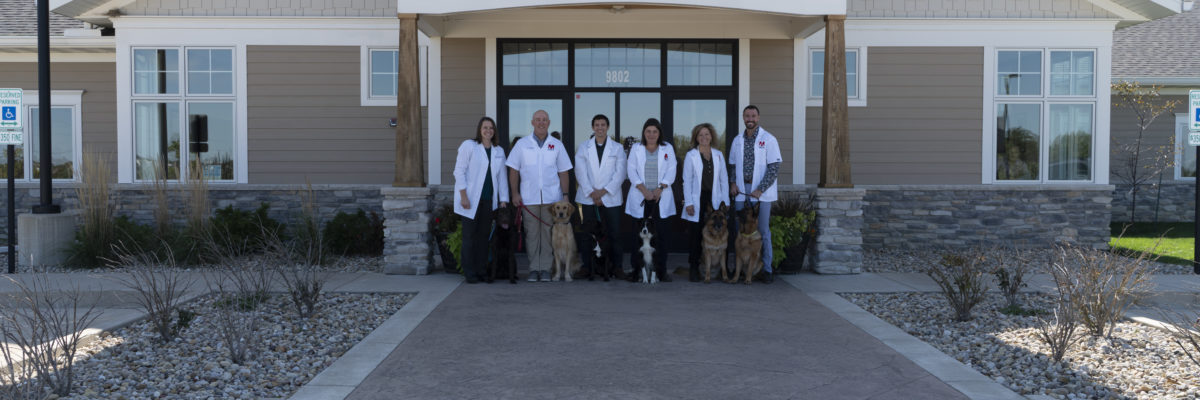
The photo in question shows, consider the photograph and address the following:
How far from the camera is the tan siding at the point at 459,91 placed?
454 inches

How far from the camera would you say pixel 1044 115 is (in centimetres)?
1205

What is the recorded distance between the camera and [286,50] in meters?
11.7

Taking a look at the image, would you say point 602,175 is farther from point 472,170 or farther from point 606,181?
point 472,170

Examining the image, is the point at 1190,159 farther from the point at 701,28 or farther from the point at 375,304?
the point at 375,304

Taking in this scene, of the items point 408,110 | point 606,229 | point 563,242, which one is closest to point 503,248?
point 563,242

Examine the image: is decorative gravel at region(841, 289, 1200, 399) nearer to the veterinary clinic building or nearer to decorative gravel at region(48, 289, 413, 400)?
decorative gravel at region(48, 289, 413, 400)

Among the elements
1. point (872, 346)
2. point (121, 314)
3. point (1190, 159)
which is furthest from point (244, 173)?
point (1190, 159)

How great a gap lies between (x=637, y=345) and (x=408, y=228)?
4.20 m

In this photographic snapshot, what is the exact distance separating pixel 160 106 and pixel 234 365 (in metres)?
7.67

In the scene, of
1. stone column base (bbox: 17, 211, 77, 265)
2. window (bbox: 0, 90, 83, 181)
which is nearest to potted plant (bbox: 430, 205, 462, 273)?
stone column base (bbox: 17, 211, 77, 265)

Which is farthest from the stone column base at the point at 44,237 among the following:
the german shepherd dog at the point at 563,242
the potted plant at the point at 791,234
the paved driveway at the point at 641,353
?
the potted plant at the point at 791,234

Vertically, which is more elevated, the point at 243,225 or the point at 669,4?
the point at 669,4

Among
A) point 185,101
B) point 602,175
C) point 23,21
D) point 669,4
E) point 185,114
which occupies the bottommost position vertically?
point 602,175

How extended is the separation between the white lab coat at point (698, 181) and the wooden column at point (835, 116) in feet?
4.73
